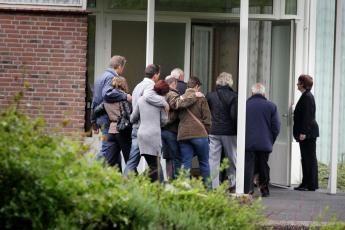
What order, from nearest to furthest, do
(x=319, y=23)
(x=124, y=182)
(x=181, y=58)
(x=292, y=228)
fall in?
(x=124, y=182), (x=292, y=228), (x=181, y=58), (x=319, y=23)

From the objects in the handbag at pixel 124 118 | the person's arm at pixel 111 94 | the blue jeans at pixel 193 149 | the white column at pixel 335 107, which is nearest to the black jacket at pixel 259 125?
the blue jeans at pixel 193 149

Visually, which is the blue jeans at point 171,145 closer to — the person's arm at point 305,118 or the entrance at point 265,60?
the person's arm at point 305,118

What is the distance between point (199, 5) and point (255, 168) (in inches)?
128

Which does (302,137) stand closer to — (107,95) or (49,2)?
(107,95)

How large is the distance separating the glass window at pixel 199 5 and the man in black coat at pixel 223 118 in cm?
248

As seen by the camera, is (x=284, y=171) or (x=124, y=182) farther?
(x=284, y=171)

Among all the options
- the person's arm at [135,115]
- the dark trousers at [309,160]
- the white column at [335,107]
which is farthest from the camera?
the dark trousers at [309,160]

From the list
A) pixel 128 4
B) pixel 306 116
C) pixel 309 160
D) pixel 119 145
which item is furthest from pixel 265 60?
pixel 119 145

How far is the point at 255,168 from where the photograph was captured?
16.0 m

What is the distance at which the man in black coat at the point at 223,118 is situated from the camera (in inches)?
606

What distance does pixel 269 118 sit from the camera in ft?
50.8

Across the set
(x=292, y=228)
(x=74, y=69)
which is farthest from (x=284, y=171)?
(x=292, y=228)

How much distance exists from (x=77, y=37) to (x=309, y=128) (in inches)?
152

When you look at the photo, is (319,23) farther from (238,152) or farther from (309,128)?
(238,152)
